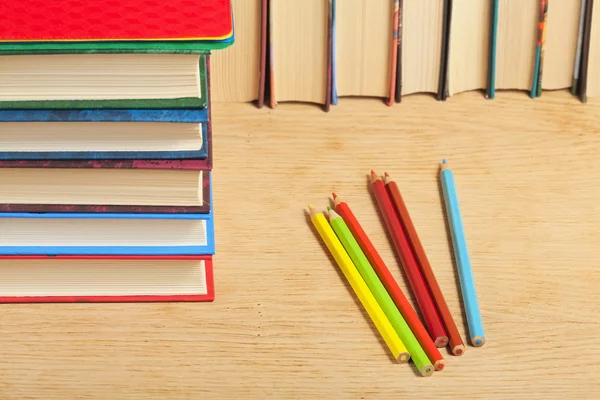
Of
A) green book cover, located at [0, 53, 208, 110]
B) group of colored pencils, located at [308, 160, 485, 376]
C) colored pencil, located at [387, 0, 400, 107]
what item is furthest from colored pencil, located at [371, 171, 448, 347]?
green book cover, located at [0, 53, 208, 110]

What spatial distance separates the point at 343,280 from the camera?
0.87m

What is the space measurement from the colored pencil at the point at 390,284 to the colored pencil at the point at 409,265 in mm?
10

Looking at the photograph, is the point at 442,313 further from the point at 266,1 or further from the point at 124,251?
the point at 266,1

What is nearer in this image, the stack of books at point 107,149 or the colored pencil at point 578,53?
the stack of books at point 107,149

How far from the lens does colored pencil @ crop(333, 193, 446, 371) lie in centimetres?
78

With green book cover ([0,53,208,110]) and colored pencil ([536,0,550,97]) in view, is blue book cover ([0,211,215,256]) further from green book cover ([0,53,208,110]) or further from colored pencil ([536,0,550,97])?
colored pencil ([536,0,550,97])

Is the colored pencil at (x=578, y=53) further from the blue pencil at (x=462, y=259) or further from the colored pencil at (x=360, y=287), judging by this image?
the colored pencil at (x=360, y=287)

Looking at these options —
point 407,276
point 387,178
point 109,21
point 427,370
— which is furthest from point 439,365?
point 109,21

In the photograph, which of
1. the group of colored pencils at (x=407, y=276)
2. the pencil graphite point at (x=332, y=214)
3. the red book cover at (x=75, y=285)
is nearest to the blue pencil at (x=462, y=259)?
the group of colored pencils at (x=407, y=276)

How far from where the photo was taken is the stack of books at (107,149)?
72 cm

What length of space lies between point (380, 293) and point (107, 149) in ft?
0.87

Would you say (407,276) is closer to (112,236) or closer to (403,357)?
(403,357)

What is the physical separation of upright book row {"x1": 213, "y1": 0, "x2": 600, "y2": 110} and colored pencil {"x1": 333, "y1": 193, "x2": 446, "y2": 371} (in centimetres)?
20

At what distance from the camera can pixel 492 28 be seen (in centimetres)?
108
